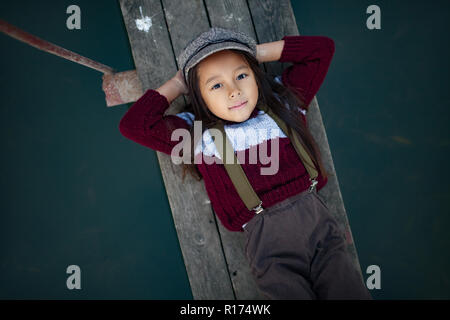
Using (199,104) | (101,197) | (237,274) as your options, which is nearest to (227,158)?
(199,104)

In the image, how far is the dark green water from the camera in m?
1.44

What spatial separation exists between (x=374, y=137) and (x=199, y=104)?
3.19 feet

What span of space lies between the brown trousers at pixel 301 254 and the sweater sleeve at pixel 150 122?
408 millimetres

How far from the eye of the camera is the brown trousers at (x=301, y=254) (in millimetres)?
896

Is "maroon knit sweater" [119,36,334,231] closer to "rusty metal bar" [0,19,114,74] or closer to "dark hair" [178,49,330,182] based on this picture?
"dark hair" [178,49,330,182]

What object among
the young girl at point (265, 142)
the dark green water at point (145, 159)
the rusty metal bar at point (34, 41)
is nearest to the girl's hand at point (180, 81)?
the young girl at point (265, 142)

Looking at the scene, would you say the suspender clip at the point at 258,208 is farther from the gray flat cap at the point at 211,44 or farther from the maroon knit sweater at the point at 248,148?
the gray flat cap at the point at 211,44

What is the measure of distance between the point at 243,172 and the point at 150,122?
1.10 feet

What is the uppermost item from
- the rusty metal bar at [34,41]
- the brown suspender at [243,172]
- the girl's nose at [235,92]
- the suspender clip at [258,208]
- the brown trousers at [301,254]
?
the rusty metal bar at [34,41]

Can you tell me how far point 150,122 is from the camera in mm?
931

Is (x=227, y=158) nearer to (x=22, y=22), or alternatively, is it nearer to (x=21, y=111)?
(x=21, y=111)

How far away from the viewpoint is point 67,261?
153 cm

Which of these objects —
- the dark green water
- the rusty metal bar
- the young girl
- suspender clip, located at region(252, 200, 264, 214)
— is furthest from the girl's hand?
the dark green water

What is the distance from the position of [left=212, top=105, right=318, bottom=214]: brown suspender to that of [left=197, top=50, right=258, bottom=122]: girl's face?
0.10m
